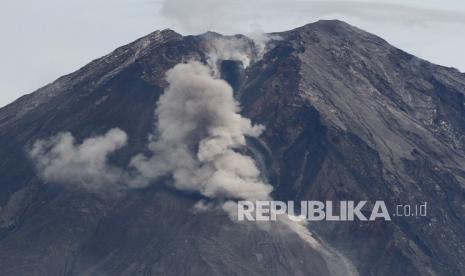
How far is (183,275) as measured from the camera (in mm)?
199875

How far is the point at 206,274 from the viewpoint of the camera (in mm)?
199375

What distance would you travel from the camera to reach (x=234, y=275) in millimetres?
199875

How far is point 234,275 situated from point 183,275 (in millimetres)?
7743

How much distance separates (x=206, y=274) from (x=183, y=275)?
3.54 meters

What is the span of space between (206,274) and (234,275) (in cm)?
428
